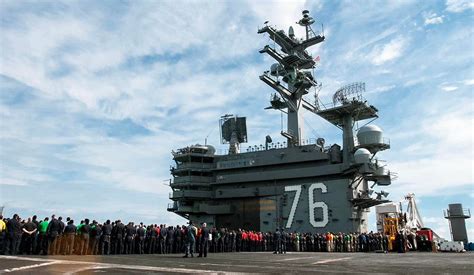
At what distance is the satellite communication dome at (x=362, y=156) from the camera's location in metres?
33.6

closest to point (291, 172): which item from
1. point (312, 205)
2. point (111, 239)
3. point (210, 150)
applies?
point (312, 205)

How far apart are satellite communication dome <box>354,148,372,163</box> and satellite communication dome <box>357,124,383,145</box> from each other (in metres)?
1.69

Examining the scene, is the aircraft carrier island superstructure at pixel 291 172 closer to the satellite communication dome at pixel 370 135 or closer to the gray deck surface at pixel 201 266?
the satellite communication dome at pixel 370 135

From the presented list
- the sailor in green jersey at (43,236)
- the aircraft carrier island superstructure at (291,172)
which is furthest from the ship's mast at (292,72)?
the sailor in green jersey at (43,236)

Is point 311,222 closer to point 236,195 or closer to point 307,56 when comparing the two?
point 236,195

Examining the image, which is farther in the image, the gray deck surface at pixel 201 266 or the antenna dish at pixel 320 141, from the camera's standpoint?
the antenna dish at pixel 320 141

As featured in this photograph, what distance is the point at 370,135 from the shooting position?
35469mm

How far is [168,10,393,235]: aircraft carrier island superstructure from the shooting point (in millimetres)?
34812

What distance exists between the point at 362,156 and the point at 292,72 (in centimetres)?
1429

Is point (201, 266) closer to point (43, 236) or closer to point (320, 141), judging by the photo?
point (43, 236)

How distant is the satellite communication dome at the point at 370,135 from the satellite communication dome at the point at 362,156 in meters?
1.69

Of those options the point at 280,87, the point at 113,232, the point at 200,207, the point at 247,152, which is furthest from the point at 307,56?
the point at 113,232

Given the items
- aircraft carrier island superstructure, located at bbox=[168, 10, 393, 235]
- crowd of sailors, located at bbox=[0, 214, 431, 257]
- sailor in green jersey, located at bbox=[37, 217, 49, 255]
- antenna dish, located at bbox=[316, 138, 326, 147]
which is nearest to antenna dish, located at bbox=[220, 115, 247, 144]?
aircraft carrier island superstructure, located at bbox=[168, 10, 393, 235]

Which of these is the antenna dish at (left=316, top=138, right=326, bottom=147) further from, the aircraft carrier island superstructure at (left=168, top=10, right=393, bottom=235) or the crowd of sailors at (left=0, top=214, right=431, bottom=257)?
the crowd of sailors at (left=0, top=214, right=431, bottom=257)
